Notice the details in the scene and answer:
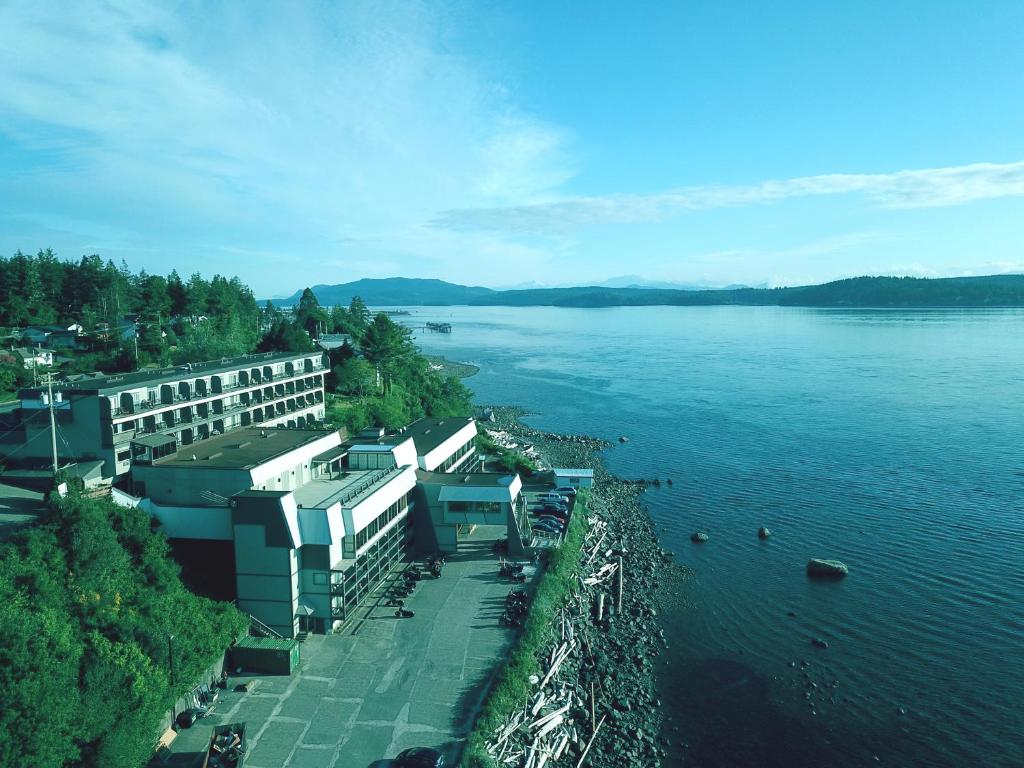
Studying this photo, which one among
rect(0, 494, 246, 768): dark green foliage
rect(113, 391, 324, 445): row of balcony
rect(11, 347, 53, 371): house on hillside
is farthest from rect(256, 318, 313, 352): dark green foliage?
rect(0, 494, 246, 768): dark green foliage

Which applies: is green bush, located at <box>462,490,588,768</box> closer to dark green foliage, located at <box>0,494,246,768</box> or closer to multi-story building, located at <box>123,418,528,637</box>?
multi-story building, located at <box>123,418,528,637</box>

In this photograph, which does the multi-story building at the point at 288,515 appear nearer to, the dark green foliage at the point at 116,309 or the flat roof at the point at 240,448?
the flat roof at the point at 240,448

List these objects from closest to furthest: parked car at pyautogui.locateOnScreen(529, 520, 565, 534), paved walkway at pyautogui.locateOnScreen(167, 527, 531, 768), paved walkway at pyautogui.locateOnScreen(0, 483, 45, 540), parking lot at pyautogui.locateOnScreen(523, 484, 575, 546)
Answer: paved walkway at pyautogui.locateOnScreen(167, 527, 531, 768) < paved walkway at pyautogui.locateOnScreen(0, 483, 45, 540) < parking lot at pyautogui.locateOnScreen(523, 484, 575, 546) < parked car at pyautogui.locateOnScreen(529, 520, 565, 534)

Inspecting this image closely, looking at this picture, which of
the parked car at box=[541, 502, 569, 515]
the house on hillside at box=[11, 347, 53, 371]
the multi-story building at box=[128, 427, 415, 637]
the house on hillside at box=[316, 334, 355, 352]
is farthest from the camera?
the house on hillside at box=[316, 334, 355, 352]

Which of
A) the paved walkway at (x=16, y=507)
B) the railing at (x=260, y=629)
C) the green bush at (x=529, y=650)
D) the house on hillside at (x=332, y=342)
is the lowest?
the green bush at (x=529, y=650)

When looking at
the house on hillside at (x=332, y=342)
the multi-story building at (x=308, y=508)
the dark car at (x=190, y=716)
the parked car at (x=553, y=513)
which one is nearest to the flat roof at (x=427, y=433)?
the multi-story building at (x=308, y=508)

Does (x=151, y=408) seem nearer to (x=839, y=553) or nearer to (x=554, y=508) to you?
(x=554, y=508)
